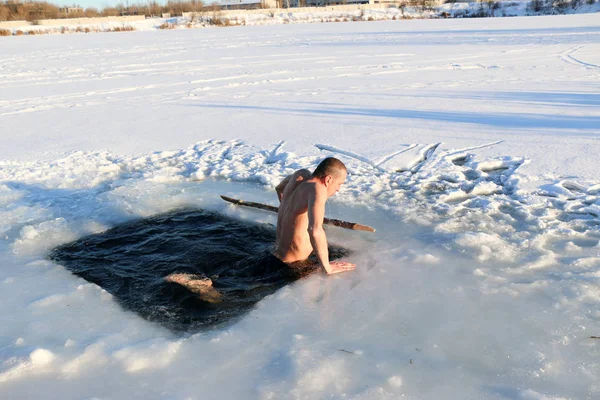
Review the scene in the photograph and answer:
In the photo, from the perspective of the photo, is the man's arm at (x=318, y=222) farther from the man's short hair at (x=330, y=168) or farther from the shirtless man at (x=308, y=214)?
the man's short hair at (x=330, y=168)

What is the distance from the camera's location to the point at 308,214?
127 inches

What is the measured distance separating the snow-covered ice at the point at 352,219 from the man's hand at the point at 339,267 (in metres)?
0.06

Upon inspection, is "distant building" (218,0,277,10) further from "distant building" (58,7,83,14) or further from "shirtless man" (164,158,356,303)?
"shirtless man" (164,158,356,303)

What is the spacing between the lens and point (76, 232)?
430cm

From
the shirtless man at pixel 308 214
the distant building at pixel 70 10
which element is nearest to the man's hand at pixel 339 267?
the shirtless man at pixel 308 214

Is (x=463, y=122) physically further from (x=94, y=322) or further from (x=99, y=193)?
(x=94, y=322)

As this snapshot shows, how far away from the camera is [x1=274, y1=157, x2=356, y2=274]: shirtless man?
10.6 ft

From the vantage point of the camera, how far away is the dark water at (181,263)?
10.3ft

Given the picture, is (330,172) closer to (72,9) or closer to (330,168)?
(330,168)

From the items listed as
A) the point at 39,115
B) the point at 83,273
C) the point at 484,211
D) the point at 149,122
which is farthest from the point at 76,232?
the point at 39,115

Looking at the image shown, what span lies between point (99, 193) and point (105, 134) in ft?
8.43

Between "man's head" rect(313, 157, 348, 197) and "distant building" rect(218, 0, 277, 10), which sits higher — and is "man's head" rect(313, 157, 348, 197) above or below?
below

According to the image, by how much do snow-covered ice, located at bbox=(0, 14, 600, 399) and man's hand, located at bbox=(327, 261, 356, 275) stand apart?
0.06 m

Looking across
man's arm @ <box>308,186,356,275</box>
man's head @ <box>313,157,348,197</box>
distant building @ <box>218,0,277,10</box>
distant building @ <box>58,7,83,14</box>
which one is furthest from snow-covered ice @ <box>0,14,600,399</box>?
distant building @ <box>218,0,277,10</box>
